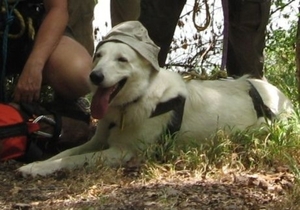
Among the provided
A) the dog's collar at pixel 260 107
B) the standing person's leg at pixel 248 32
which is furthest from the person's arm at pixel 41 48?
the dog's collar at pixel 260 107

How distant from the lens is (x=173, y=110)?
4031 millimetres

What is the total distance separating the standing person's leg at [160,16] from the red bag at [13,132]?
1.07m

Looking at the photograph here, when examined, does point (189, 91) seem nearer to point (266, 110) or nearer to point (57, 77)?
point (266, 110)

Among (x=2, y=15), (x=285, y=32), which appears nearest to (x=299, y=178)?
(x=2, y=15)

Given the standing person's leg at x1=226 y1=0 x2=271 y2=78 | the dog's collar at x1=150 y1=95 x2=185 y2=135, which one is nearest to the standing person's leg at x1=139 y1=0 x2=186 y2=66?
the standing person's leg at x1=226 y1=0 x2=271 y2=78

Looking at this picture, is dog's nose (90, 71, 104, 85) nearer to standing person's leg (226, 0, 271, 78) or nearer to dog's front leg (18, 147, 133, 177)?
dog's front leg (18, 147, 133, 177)

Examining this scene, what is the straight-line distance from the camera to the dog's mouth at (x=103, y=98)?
3.90 m

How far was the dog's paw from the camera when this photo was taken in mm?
3824

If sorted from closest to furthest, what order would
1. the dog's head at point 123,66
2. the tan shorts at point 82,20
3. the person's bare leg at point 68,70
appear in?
the dog's head at point 123,66, the person's bare leg at point 68,70, the tan shorts at point 82,20

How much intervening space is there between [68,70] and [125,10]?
1.20m

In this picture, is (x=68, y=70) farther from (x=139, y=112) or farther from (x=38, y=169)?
(x=38, y=169)

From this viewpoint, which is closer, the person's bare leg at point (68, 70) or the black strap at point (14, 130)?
the black strap at point (14, 130)

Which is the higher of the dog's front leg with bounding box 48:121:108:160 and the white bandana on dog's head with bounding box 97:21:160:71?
the white bandana on dog's head with bounding box 97:21:160:71

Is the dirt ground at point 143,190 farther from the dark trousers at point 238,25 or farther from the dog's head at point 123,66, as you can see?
the dark trousers at point 238,25
